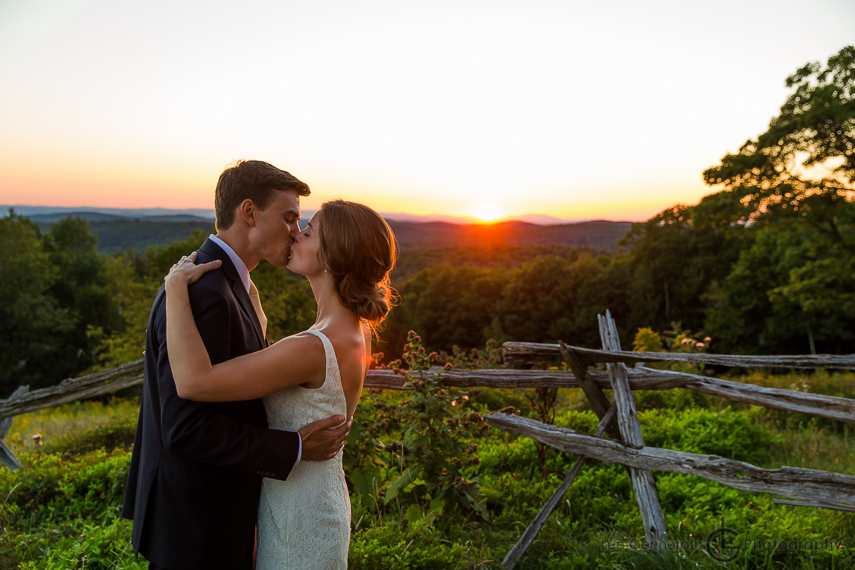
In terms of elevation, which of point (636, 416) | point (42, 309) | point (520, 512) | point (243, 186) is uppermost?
point (243, 186)

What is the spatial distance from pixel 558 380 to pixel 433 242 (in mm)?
102164

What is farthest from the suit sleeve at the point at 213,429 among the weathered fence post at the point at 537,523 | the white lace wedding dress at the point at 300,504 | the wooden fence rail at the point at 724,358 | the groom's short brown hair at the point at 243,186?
the wooden fence rail at the point at 724,358

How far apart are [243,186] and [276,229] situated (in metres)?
0.26

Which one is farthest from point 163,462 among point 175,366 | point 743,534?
point 743,534

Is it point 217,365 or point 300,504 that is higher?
point 217,365

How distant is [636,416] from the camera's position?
430cm

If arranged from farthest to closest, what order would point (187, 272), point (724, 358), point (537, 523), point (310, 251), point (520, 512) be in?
point (520, 512)
point (724, 358)
point (537, 523)
point (310, 251)
point (187, 272)

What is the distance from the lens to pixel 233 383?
77.6 inches

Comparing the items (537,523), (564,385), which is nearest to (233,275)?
(537,523)

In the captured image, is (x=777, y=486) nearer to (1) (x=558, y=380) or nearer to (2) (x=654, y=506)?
(2) (x=654, y=506)

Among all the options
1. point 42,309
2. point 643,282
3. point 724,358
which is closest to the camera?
point 724,358

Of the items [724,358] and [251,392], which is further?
[724,358]

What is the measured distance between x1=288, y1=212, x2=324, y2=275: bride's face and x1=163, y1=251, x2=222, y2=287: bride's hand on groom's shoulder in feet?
1.30

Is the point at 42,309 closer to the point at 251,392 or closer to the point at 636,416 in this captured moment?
the point at 636,416
